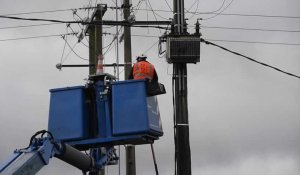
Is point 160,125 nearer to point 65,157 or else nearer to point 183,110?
point 65,157

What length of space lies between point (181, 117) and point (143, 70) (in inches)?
135

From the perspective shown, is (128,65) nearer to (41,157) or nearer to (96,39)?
(96,39)

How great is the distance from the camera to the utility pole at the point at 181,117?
1468cm

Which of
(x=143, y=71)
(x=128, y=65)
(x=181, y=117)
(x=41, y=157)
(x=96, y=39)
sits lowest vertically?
(x=41, y=157)

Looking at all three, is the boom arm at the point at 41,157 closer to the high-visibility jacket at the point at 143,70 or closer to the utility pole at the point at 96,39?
the high-visibility jacket at the point at 143,70

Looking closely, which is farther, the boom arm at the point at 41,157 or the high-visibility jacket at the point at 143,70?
the high-visibility jacket at the point at 143,70

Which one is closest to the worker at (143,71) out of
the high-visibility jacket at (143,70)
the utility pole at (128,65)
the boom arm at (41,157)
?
the high-visibility jacket at (143,70)

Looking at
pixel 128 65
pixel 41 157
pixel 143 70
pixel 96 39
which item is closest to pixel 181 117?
pixel 143 70

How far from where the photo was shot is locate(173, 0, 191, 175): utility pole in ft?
48.2

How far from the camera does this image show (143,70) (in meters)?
11.6

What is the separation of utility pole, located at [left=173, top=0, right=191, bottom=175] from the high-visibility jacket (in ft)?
10.8

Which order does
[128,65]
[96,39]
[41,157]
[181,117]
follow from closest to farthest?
[41,157], [181,117], [128,65], [96,39]

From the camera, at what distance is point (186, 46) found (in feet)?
49.1

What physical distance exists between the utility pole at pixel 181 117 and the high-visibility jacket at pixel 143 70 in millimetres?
3280
